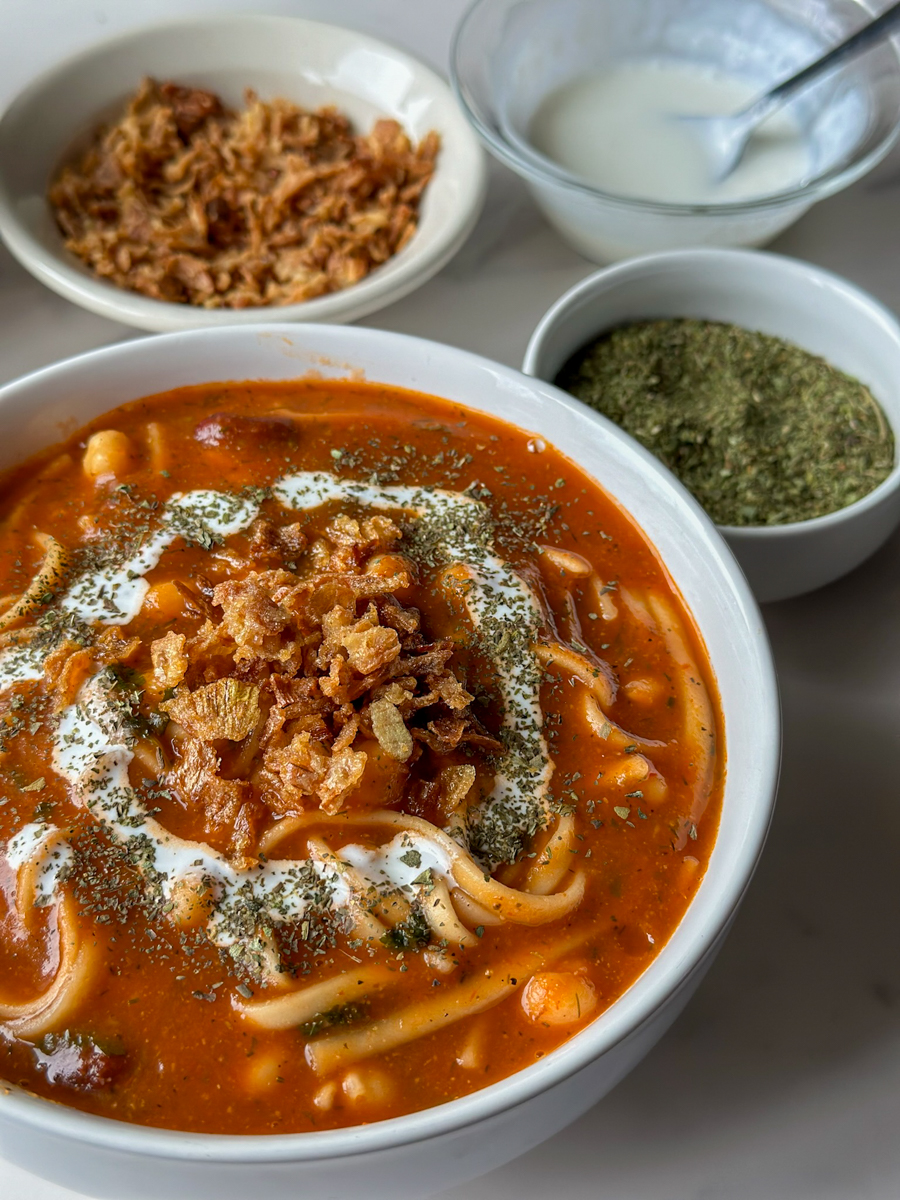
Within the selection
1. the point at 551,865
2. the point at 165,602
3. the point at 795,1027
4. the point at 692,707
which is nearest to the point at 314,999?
the point at 551,865

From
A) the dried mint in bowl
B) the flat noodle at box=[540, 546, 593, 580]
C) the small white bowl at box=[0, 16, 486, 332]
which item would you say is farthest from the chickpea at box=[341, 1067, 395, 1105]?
the small white bowl at box=[0, 16, 486, 332]

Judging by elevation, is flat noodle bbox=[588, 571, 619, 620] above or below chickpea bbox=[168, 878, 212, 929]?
above

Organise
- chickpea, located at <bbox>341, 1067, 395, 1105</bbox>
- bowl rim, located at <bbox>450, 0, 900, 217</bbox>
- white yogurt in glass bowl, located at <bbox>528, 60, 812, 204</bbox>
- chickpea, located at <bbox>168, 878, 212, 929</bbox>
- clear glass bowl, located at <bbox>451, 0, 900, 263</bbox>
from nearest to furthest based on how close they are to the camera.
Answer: chickpea, located at <bbox>341, 1067, 395, 1105</bbox>, chickpea, located at <bbox>168, 878, 212, 929</bbox>, bowl rim, located at <bbox>450, 0, 900, 217</bbox>, clear glass bowl, located at <bbox>451, 0, 900, 263</bbox>, white yogurt in glass bowl, located at <bbox>528, 60, 812, 204</bbox>

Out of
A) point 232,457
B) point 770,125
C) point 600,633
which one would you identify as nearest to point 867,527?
point 600,633

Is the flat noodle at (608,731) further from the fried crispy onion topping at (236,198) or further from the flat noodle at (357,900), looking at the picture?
the fried crispy onion topping at (236,198)

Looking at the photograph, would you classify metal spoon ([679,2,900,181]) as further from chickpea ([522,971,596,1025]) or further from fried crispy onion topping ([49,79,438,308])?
chickpea ([522,971,596,1025])

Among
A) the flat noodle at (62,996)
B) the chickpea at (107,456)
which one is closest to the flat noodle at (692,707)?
the flat noodle at (62,996)

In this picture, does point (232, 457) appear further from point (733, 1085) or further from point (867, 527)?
point (733, 1085)
